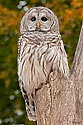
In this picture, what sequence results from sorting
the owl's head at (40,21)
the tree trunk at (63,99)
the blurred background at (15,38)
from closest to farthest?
1. the tree trunk at (63,99)
2. the owl's head at (40,21)
3. the blurred background at (15,38)

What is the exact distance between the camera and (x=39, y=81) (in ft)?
16.1

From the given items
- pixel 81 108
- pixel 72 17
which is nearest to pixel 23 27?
pixel 81 108

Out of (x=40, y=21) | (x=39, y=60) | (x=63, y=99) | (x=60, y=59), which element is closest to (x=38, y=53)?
(x=39, y=60)

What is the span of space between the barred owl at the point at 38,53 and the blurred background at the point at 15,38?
170cm

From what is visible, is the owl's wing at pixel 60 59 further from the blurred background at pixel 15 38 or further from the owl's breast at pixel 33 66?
the blurred background at pixel 15 38

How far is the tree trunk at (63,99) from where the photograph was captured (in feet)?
14.1

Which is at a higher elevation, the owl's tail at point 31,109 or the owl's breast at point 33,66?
the owl's breast at point 33,66

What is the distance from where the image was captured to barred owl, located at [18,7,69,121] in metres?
4.91

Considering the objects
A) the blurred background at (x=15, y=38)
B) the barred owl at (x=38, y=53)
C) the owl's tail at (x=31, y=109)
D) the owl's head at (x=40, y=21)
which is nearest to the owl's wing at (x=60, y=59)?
the barred owl at (x=38, y=53)

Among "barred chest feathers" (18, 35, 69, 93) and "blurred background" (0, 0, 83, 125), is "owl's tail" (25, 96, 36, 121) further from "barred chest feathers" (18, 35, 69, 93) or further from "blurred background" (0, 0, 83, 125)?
"blurred background" (0, 0, 83, 125)

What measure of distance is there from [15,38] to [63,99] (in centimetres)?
344

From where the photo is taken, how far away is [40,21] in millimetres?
5160

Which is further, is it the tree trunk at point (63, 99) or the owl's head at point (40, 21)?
the owl's head at point (40, 21)

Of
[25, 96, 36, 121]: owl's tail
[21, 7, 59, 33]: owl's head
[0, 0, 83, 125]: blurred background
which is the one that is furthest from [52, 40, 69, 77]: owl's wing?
[0, 0, 83, 125]: blurred background
